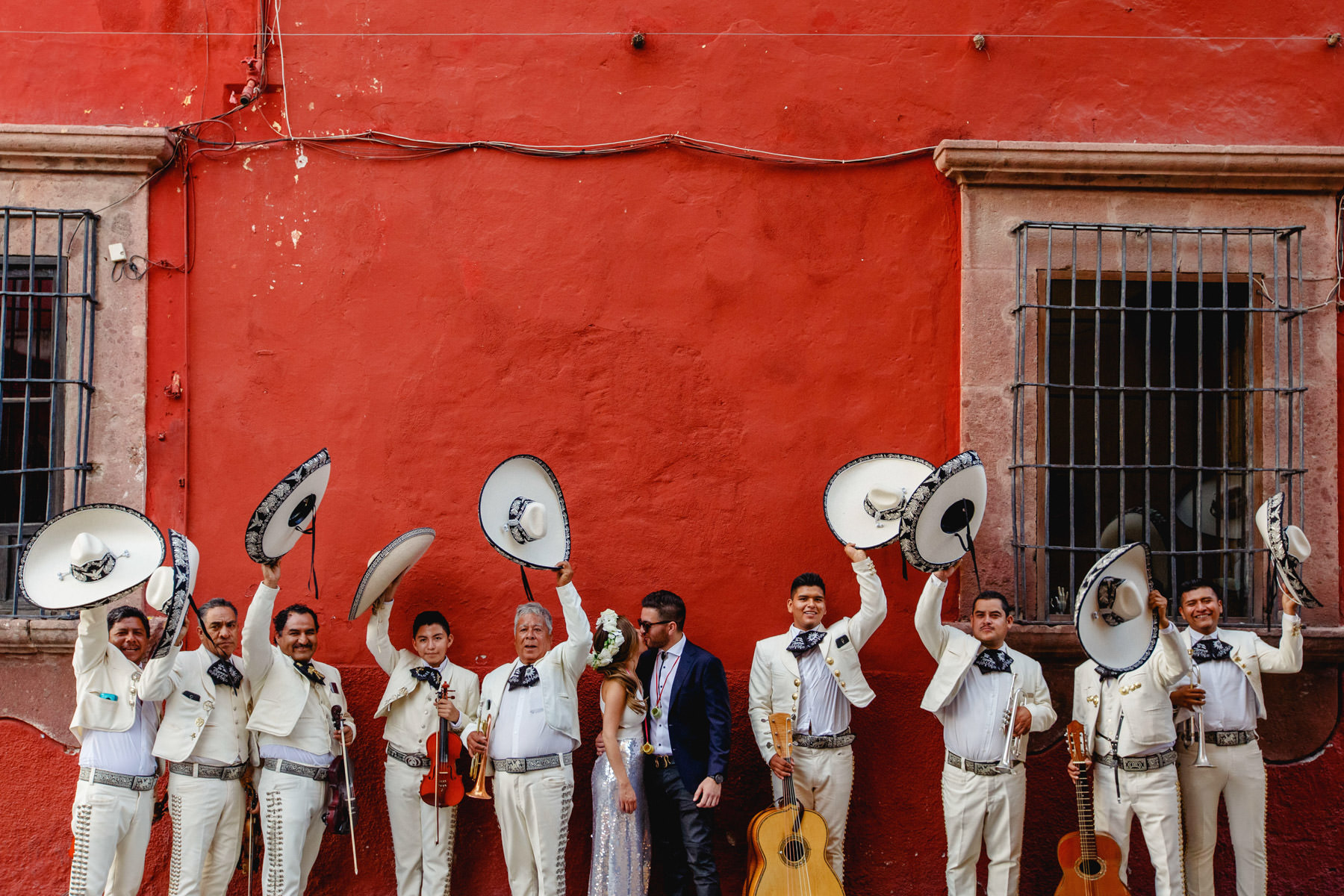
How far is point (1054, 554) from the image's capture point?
701 centimetres

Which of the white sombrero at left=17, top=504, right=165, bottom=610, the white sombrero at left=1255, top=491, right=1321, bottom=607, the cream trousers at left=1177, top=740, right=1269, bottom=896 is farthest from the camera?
the cream trousers at left=1177, top=740, right=1269, bottom=896

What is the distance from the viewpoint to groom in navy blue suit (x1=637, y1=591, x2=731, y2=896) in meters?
5.88

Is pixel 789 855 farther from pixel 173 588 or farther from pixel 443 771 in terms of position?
pixel 173 588

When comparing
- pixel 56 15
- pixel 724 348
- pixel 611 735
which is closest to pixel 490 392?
pixel 724 348

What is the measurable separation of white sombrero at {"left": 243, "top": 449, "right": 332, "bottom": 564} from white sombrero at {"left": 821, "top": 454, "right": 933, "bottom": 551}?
244 cm

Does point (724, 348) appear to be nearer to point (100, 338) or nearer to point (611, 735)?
point (611, 735)

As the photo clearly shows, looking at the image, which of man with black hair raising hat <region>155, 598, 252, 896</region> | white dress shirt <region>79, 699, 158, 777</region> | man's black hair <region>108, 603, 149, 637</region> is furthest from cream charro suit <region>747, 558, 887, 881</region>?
man's black hair <region>108, 603, 149, 637</region>

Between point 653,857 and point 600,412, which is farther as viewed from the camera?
point 600,412

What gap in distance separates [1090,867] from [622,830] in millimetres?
2150

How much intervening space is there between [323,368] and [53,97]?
81.2 inches

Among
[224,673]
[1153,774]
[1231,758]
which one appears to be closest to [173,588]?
[224,673]

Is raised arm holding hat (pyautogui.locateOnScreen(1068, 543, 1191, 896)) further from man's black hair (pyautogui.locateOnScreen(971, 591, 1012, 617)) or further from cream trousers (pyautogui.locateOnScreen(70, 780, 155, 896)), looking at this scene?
cream trousers (pyautogui.locateOnScreen(70, 780, 155, 896))

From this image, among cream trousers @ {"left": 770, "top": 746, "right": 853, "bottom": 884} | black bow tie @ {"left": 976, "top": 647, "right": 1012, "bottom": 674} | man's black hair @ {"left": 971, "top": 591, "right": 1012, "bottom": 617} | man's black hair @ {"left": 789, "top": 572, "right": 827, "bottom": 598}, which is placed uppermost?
man's black hair @ {"left": 789, "top": 572, "right": 827, "bottom": 598}

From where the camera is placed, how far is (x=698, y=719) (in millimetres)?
6031
